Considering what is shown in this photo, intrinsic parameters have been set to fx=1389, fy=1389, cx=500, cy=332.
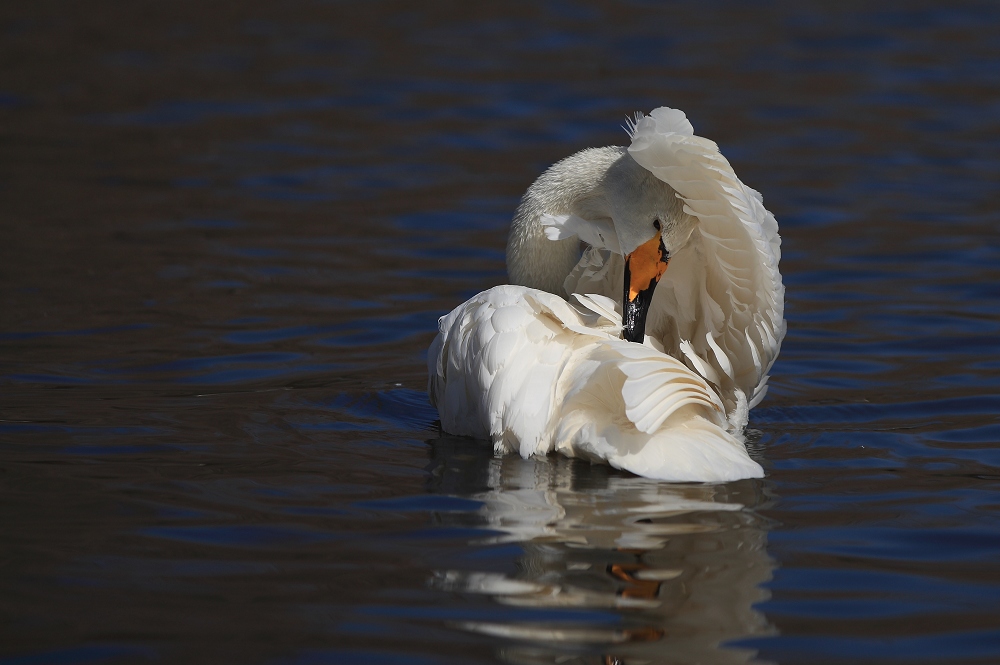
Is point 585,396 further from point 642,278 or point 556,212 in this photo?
point 556,212

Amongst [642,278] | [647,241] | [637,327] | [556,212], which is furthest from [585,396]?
[556,212]

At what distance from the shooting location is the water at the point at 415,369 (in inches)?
161

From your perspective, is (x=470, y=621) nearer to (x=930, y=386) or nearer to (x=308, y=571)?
(x=308, y=571)

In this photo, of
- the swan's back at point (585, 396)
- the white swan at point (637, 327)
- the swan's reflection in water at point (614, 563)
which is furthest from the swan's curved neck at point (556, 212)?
the swan's reflection in water at point (614, 563)

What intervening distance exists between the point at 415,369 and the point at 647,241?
1936 mm

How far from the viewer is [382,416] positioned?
21.1 ft

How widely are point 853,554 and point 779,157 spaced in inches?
349

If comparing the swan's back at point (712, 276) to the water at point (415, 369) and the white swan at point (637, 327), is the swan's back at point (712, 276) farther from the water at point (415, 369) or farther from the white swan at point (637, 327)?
the water at point (415, 369)

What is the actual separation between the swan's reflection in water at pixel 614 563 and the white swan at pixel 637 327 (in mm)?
150

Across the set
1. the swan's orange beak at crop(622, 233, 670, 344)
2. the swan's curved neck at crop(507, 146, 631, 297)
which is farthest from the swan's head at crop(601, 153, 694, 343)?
the swan's curved neck at crop(507, 146, 631, 297)

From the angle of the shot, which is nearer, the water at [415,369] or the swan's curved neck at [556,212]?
the water at [415,369]

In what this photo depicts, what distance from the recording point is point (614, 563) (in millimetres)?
4383

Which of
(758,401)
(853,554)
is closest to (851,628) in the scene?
(853,554)

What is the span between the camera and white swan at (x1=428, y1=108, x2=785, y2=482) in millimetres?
5066
